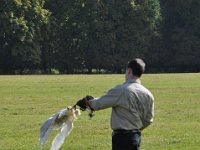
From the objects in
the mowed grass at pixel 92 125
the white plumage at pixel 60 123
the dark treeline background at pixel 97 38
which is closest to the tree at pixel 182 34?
the dark treeline background at pixel 97 38

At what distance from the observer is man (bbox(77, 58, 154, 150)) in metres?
7.72

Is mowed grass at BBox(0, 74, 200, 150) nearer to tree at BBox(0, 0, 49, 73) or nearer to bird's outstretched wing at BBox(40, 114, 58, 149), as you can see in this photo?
bird's outstretched wing at BBox(40, 114, 58, 149)

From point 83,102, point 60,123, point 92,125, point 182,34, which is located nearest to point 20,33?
point 182,34

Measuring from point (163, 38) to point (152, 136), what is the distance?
236 feet

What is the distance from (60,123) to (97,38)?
7240cm

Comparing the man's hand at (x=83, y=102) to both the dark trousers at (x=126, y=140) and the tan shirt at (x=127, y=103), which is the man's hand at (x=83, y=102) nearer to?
the tan shirt at (x=127, y=103)

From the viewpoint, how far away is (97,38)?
265 feet

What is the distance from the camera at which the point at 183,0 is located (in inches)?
3354

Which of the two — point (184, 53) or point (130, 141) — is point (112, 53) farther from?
point (130, 141)

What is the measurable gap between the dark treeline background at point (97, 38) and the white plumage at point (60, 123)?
67882 mm

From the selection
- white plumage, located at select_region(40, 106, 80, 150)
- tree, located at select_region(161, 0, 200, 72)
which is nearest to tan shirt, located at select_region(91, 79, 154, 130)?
white plumage, located at select_region(40, 106, 80, 150)

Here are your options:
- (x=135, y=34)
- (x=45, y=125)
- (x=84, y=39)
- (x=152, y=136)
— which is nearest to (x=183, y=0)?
(x=135, y=34)

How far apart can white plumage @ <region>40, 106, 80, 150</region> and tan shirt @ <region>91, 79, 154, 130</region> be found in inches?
29.4

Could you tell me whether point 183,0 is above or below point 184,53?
above
